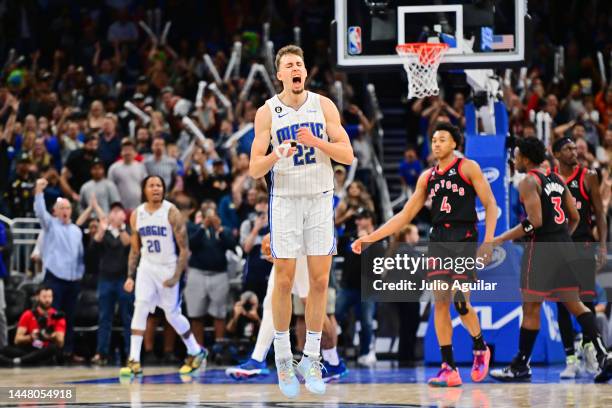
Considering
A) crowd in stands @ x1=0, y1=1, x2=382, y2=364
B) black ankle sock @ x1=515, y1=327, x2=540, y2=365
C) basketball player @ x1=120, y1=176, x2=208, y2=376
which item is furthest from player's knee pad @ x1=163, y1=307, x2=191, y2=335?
black ankle sock @ x1=515, y1=327, x2=540, y2=365

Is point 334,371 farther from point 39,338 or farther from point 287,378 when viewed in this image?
point 39,338

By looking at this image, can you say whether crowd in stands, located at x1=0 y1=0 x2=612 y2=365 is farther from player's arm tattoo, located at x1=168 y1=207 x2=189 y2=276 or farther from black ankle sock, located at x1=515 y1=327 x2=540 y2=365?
black ankle sock, located at x1=515 y1=327 x2=540 y2=365

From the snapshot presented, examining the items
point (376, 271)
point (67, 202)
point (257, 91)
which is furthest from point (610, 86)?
point (67, 202)

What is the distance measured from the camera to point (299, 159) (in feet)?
29.3

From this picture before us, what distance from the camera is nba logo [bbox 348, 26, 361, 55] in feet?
41.5

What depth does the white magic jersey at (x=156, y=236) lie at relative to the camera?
43.3 feet

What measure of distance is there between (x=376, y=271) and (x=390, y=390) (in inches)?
141

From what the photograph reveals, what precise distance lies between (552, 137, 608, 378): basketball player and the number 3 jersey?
5.03ft

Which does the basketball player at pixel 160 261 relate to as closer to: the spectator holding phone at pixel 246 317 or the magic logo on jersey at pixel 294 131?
the spectator holding phone at pixel 246 317

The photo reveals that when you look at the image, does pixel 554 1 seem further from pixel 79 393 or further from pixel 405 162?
pixel 79 393

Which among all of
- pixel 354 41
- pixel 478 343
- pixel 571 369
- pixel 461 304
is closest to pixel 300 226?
pixel 461 304

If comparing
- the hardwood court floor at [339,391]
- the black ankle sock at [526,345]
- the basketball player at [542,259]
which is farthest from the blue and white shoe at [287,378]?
the black ankle sock at [526,345]

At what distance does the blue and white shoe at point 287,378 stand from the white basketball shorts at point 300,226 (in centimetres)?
85

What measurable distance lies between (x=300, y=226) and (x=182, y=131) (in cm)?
1022
